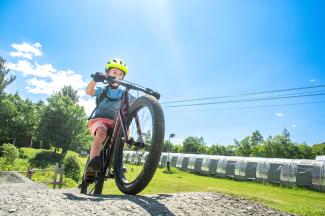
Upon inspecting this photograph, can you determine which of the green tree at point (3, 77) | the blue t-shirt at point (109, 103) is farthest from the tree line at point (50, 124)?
the blue t-shirt at point (109, 103)

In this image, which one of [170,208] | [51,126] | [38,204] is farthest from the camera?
[51,126]

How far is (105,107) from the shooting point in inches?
241

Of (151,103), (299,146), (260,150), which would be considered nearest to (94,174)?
(151,103)

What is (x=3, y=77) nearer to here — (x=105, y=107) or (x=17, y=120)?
(x=17, y=120)

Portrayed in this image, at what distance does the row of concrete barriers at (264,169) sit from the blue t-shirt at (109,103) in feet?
105

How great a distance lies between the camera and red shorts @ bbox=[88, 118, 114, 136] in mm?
5805

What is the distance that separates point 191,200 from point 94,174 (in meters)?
1.99

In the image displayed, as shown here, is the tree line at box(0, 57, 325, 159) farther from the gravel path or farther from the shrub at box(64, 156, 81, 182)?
the gravel path

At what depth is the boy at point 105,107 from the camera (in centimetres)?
572

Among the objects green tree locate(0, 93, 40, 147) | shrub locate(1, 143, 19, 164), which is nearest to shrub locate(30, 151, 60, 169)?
shrub locate(1, 143, 19, 164)

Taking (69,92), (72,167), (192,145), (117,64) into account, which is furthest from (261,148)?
(117,64)

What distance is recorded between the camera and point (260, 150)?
350 ft

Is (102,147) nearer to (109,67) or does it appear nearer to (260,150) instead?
(109,67)

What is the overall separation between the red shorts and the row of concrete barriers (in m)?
32.1
